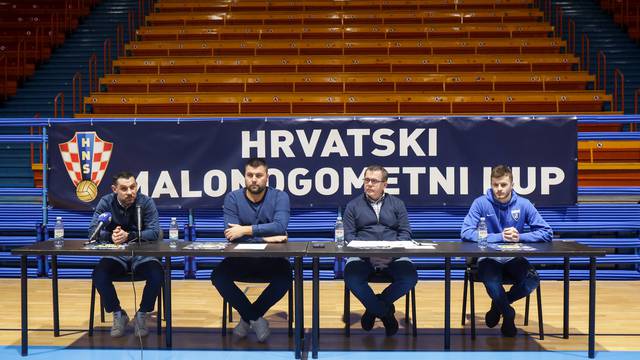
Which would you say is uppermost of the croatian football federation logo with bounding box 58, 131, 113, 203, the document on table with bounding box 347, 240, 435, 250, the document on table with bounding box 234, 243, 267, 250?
the croatian football federation logo with bounding box 58, 131, 113, 203

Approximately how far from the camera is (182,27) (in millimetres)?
14281

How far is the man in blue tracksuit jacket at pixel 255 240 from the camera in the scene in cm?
539

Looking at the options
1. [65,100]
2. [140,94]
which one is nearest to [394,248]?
[140,94]

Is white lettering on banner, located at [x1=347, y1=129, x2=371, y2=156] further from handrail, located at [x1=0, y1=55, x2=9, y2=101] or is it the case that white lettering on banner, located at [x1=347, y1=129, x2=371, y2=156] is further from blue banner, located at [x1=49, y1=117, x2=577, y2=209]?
handrail, located at [x1=0, y1=55, x2=9, y2=101]

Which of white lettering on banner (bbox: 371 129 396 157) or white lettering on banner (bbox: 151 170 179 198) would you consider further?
white lettering on banner (bbox: 151 170 179 198)

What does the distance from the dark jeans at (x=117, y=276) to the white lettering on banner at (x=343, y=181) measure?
2224mm

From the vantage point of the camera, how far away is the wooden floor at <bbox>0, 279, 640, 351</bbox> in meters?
5.30

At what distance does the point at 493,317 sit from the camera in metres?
5.68

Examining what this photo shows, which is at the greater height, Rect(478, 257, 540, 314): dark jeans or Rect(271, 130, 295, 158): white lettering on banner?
Rect(271, 130, 295, 158): white lettering on banner

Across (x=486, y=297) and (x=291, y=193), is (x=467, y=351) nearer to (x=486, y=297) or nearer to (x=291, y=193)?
(x=486, y=297)

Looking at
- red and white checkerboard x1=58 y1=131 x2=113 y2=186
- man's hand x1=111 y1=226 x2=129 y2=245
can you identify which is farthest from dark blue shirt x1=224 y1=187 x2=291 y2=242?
red and white checkerboard x1=58 y1=131 x2=113 y2=186

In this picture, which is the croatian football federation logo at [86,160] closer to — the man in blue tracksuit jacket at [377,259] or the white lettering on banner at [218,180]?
the white lettering on banner at [218,180]

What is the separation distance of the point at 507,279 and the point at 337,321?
1.43 metres

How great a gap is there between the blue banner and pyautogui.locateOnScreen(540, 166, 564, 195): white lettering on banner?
0.4 inches
